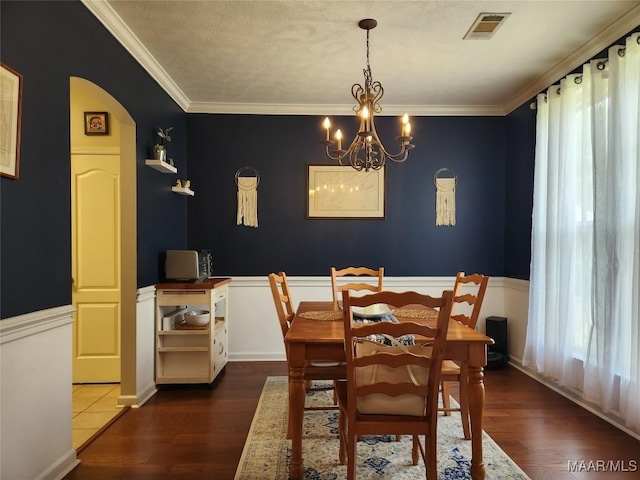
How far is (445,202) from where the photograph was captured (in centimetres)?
443

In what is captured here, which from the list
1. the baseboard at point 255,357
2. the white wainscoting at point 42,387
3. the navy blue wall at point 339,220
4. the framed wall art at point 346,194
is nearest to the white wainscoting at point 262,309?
the baseboard at point 255,357

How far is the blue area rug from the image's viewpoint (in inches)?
84.3

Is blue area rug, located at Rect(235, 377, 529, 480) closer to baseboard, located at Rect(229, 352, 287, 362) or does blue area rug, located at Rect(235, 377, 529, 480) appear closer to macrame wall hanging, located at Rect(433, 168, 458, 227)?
baseboard, located at Rect(229, 352, 287, 362)

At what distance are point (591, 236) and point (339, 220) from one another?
2.32 metres

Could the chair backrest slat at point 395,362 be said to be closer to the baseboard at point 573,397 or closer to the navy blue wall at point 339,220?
the baseboard at point 573,397

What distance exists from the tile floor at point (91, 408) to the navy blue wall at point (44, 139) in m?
1.04

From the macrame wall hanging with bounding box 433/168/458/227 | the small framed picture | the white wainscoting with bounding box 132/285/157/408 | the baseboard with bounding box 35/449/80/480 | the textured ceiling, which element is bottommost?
the baseboard with bounding box 35/449/80/480

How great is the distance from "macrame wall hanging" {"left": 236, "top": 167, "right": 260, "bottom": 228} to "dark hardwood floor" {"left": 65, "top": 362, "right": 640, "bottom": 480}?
174 cm

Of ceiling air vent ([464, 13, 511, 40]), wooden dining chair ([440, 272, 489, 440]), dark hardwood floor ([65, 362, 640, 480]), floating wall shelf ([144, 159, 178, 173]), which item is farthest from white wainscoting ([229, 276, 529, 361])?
ceiling air vent ([464, 13, 511, 40])

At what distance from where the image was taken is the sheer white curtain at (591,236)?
2.55 m

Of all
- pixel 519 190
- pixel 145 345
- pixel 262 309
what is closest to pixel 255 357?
pixel 262 309

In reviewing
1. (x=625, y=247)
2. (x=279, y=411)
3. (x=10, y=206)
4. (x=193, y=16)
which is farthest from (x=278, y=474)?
(x=193, y=16)

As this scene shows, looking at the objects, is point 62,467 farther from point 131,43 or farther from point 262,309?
point 131,43

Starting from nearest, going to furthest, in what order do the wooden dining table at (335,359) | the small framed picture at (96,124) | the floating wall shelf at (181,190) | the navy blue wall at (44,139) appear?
the navy blue wall at (44,139) → the wooden dining table at (335,359) → the small framed picture at (96,124) → the floating wall shelf at (181,190)
